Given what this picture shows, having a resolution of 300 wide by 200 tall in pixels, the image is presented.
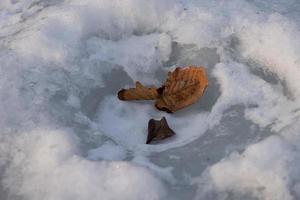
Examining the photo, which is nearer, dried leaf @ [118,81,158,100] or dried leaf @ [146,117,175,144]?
dried leaf @ [146,117,175,144]

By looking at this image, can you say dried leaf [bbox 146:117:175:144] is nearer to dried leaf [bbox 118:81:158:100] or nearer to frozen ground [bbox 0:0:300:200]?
frozen ground [bbox 0:0:300:200]

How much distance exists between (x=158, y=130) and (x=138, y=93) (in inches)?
8.9

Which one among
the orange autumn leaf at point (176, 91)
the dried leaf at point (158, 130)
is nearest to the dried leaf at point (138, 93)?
the orange autumn leaf at point (176, 91)

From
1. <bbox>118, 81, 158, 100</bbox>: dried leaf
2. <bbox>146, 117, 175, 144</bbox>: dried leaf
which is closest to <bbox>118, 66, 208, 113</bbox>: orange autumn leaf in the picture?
<bbox>118, 81, 158, 100</bbox>: dried leaf

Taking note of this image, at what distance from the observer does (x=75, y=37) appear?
86.5 inches

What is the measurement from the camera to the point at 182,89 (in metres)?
2.01

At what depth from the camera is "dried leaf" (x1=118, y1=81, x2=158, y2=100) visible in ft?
6.64

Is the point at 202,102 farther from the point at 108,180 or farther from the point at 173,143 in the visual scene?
the point at 108,180

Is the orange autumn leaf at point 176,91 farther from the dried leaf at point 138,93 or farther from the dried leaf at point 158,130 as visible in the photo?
the dried leaf at point 158,130

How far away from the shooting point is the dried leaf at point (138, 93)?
6.64ft

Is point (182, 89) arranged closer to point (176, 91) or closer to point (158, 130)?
point (176, 91)

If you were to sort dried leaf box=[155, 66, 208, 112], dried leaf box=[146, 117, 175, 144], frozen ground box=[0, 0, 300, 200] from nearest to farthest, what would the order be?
frozen ground box=[0, 0, 300, 200]
dried leaf box=[146, 117, 175, 144]
dried leaf box=[155, 66, 208, 112]

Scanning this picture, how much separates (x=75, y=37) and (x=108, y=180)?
0.80 m

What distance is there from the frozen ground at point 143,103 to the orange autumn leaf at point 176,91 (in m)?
0.03
